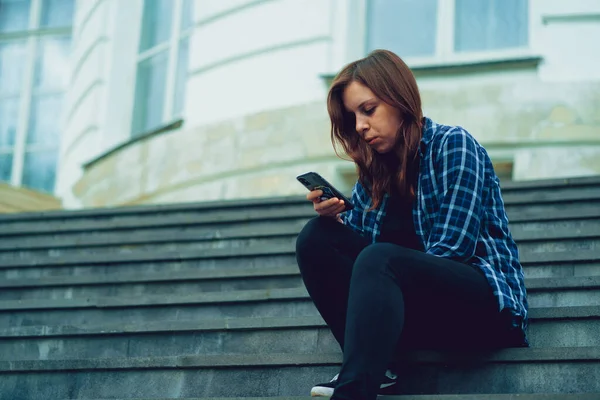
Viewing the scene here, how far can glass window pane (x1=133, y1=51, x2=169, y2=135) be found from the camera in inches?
409

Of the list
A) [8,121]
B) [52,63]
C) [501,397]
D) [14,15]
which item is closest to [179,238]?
[501,397]

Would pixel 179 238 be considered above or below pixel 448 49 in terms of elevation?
below

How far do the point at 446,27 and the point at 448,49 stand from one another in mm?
170

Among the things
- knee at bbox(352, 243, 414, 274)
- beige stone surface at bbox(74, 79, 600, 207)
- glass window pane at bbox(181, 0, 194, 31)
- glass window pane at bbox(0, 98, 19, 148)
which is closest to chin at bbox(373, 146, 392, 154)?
knee at bbox(352, 243, 414, 274)

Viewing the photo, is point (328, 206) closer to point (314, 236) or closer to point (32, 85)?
point (314, 236)

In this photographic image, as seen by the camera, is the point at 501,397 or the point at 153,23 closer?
the point at 501,397

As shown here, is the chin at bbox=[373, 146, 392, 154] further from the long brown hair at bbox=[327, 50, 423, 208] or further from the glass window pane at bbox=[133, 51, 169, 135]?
the glass window pane at bbox=[133, 51, 169, 135]

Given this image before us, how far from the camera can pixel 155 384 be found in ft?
13.1

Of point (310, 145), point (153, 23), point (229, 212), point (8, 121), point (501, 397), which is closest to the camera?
point (501, 397)

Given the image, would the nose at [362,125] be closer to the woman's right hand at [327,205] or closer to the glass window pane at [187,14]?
the woman's right hand at [327,205]

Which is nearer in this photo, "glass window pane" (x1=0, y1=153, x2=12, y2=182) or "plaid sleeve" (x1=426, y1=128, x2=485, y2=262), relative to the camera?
"plaid sleeve" (x1=426, y1=128, x2=485, y2=262)

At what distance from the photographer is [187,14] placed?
1030cm

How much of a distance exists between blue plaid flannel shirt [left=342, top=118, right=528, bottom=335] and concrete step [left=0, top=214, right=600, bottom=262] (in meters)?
1.36

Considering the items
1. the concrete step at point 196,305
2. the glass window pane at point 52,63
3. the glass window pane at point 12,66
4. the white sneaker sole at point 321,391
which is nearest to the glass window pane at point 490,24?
the concrete step at point 196,305
